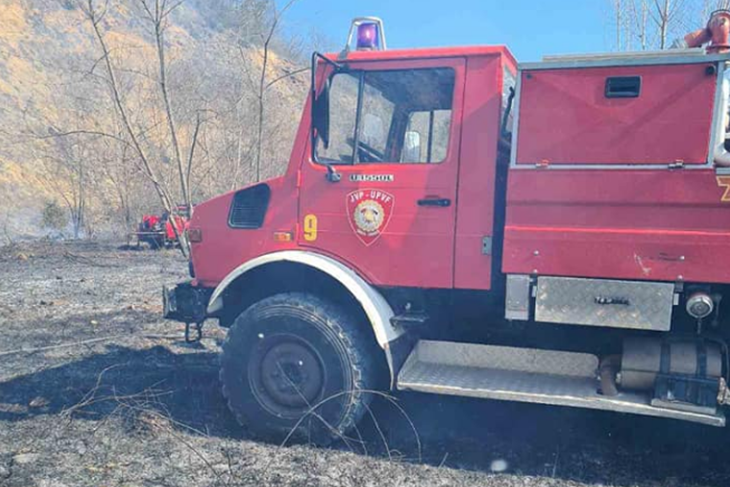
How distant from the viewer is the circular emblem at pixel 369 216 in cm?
418

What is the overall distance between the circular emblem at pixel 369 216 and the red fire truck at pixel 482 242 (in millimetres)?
11

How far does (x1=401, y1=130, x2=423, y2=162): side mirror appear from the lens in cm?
426

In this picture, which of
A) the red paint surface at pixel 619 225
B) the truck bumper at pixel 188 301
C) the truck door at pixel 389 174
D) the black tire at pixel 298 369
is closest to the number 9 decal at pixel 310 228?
the truck door at pixel 389 174

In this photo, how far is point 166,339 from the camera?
6.86m

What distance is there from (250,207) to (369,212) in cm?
98

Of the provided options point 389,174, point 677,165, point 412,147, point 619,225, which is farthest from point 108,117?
point 677,165

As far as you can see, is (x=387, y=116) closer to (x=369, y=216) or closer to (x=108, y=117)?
(x=369, y=216)

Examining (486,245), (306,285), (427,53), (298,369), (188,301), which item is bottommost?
(298,369)

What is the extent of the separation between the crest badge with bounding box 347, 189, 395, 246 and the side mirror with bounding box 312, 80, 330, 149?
19.1 inches

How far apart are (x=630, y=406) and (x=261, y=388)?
2.44 meters

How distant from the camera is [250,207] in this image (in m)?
4.59

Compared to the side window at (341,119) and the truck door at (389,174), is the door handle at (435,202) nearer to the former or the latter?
the truck door at (389,174)

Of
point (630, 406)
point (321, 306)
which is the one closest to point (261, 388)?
point (321, 306)

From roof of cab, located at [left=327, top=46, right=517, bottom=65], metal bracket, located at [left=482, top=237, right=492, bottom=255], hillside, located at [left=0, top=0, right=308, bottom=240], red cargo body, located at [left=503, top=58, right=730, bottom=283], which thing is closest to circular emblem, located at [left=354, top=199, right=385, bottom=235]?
metal bracket, located at [left=482, top=237, right=492, bottom=255]
